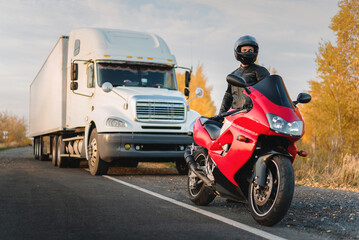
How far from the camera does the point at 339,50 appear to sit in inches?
798

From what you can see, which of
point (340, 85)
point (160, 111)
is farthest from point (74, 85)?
point (340, 85)

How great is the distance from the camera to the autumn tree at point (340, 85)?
19250 mm

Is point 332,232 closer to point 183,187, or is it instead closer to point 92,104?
point 183,187

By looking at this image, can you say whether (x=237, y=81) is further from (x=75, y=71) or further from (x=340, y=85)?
(x=340, y=85)

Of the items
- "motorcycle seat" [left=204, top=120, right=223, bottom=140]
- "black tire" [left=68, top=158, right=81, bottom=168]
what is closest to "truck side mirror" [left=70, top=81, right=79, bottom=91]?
"black tire" [left=68, top=158, right=81, bottom=168]

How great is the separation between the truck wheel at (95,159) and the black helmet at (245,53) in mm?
6166

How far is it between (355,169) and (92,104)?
675 centimetres

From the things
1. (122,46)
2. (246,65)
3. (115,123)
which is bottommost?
(115,123)

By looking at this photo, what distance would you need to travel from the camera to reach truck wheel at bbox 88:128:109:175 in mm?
11602

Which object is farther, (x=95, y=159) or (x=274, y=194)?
(x=95, y=159)

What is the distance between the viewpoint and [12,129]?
8331cm

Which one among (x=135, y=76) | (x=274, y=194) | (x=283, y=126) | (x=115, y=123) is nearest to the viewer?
(x=283, y=126)

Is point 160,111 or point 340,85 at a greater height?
point 340,85

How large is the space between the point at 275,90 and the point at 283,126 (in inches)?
19.8
